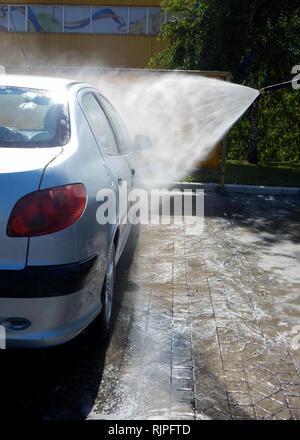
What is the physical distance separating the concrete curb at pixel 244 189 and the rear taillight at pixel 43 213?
7.27 metres

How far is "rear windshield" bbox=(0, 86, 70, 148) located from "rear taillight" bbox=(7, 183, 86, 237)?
51cm

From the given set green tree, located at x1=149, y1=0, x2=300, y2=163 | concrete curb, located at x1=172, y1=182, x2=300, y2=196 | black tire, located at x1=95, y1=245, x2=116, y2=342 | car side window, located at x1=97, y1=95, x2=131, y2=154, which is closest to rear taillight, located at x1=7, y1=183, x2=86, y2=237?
black tire, located at x1=95, y1=245, x2=116, y2=342

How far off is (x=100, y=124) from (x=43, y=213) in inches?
66.2

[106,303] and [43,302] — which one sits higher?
[43,302]

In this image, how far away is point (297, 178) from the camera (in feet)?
38.7

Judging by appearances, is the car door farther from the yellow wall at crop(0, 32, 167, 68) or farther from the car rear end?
the yellow wall at crop(0, 32, 167, 68)

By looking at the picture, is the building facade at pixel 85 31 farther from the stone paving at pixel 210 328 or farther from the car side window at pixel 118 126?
the car side window at pixel 118 126

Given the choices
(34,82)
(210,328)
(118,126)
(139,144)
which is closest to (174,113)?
(139,144)

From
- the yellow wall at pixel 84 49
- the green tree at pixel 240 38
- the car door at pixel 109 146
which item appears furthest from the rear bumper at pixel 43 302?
the yellow wall at pixel 84 49

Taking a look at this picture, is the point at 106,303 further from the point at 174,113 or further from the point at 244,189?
the point at 174,113

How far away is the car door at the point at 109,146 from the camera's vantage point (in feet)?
13.0

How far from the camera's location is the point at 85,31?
2405 cm

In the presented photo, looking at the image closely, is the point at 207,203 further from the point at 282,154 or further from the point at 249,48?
the point at 282,154

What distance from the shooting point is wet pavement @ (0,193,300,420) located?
306cm
